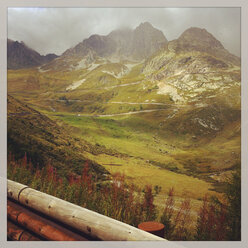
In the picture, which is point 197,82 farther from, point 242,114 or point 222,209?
point 222,209

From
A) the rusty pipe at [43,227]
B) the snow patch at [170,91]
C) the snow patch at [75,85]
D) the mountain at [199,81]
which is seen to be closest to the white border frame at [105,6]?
the rusty pipe at [43,227]

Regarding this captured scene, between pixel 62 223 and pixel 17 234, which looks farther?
pixel 17 234

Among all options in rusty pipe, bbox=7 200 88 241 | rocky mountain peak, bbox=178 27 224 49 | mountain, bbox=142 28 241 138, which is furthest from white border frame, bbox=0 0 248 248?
rocky mountain peak, bbox=178 27 224 49

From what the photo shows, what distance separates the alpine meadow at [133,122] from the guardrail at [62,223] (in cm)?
82

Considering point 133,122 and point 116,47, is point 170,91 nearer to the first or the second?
point 133,122

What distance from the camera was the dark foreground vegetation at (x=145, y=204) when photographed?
305 cm

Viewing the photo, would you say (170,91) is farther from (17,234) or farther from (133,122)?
(17,234)

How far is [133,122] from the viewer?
154 inches

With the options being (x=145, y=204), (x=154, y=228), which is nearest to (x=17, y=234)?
(x=154, y=228)

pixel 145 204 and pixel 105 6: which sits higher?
pixel 105 6

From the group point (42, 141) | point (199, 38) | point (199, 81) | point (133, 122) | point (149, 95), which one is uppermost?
point (199, 38)

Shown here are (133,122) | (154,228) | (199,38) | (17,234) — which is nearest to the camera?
(154,228)

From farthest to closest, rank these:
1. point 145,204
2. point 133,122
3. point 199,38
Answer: point 133,122, point 199,38, point 145,204

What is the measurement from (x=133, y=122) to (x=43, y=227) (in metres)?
1.97
